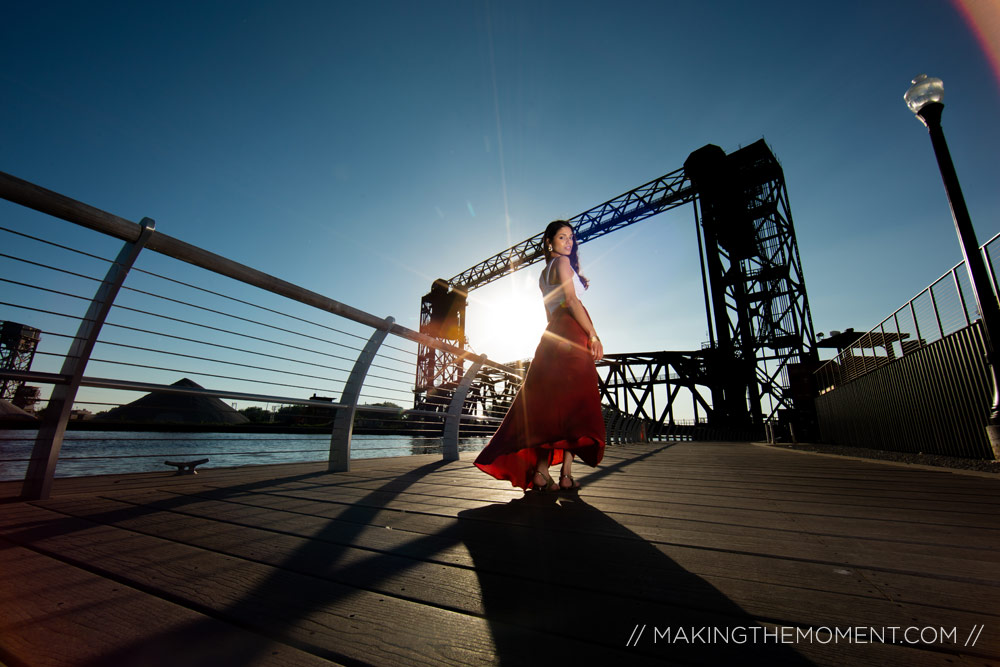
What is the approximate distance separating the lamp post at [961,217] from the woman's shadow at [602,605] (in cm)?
468

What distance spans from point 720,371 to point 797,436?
5536 millimetres

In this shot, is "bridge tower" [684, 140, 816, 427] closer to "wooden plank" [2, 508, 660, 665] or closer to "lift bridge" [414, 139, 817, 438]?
"lift bridge" [414, 139, 817, 438]

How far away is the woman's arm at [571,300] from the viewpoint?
214 centimetres

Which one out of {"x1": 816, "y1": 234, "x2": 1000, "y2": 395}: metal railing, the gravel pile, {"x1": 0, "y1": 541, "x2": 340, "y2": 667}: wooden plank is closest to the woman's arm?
{"x1": 0, "y1": 541, "x2": 340, "y2": 667}: wooden plank

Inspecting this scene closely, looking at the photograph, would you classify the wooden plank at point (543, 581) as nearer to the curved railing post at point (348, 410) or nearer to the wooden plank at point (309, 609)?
the wooden plank at point (309, 609)

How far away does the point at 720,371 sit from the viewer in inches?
757

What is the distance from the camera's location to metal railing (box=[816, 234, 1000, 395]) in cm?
476

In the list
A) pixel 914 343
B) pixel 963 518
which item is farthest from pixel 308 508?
pixel 914 343

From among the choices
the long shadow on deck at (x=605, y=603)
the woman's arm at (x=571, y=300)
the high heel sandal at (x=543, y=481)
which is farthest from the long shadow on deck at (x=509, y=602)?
the woman's arm at (x=571, y=300)

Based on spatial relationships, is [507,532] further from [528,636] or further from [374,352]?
[374,352]

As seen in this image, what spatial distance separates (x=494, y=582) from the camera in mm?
858

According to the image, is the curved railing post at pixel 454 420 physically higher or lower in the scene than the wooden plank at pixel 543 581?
higher

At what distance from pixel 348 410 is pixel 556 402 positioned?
66.0 inches

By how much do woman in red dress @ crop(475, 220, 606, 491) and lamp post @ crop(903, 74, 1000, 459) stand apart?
404 centimetres
